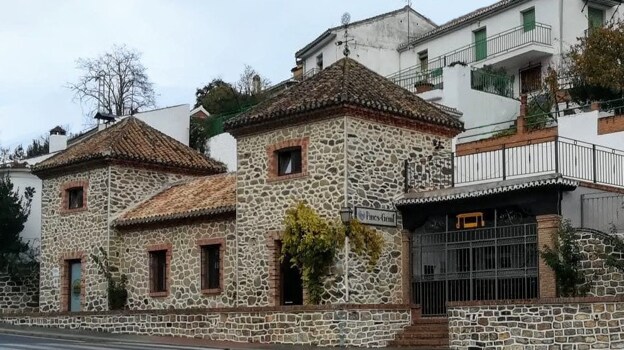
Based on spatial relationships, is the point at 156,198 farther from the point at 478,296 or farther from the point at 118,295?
the point at 478,296

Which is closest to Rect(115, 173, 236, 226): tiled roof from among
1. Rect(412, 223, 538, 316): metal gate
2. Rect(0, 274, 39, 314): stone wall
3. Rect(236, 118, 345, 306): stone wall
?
Rect(236, 118, 345, 306): stone wall

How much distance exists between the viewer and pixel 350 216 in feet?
79.6

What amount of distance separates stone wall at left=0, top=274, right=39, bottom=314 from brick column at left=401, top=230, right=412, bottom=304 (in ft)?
53.8

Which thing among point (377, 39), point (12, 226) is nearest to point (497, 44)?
point (377, 39)

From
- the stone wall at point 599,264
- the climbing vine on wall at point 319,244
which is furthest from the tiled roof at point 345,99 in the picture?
the stone wall at point 599,264

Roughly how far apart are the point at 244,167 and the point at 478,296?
7.63 m

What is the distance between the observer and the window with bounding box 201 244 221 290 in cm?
2894

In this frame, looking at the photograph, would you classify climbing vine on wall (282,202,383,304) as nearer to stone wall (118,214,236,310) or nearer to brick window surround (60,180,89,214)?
stone wall (118,214,236,310)

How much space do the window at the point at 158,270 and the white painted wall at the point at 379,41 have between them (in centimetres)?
2349

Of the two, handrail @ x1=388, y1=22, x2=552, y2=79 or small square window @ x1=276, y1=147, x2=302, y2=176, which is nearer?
small square window @ x1=276, y1=147, x2=302, y2=176

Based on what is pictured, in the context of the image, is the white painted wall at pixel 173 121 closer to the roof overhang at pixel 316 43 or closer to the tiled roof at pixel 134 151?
the tiled roof at pixel 134 151

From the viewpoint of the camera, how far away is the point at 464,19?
50531 mm

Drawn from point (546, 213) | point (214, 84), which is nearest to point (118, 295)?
point (546, 213)

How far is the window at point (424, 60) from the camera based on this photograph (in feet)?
169
